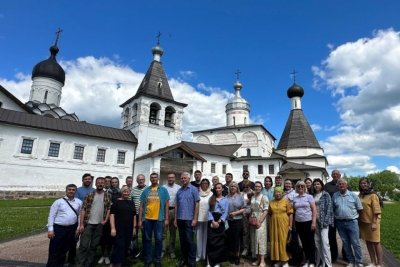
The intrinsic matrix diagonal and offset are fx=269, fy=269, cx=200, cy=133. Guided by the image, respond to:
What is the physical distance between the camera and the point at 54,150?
24.1 meters

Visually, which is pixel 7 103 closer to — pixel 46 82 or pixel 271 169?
pixel 46 82

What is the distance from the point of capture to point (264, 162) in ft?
113

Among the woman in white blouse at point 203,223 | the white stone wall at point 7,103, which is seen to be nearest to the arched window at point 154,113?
the white stone wall at point 7,103

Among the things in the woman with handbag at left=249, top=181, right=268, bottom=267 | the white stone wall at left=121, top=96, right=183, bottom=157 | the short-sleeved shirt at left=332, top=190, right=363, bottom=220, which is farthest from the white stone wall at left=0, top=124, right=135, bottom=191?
the short-sleeved shirt at left=332, top=190, right=363, bottom=220

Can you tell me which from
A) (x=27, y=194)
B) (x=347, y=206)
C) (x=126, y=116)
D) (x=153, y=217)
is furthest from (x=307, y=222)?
(x=126, y=116)

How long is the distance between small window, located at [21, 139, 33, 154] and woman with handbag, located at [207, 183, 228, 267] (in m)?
22.8

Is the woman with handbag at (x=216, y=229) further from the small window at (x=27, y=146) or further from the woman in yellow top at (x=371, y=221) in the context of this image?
the small window at (x=27, y=146)

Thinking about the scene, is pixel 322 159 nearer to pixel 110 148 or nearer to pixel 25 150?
pixel 110 148

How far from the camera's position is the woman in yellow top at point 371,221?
5.36 m

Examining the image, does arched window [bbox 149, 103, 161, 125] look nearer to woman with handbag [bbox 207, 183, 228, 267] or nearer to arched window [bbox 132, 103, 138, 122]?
arched window [bbox 132, 103, 138, 122]

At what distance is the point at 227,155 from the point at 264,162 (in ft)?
15.7

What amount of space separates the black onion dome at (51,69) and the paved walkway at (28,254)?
3147 centimetres

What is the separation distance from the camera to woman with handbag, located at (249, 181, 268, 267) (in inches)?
219

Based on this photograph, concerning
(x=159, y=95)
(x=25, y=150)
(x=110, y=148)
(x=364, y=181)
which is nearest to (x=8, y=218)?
(x=364, y=181)
